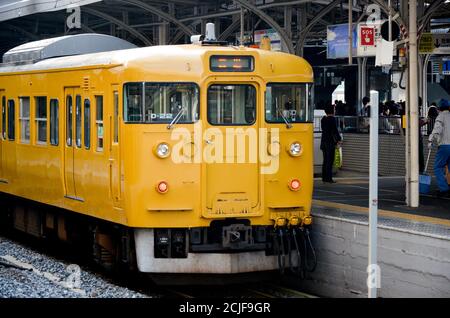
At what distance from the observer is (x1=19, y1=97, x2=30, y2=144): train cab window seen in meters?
14.9

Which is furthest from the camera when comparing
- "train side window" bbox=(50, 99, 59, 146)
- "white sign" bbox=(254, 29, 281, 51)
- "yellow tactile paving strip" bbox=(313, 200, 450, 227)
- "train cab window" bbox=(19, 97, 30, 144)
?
"white sign" bbox=(254, 29, 281, 51)

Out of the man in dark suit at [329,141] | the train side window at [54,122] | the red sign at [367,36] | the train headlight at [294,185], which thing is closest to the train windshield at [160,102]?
the train headlight at [294,185]

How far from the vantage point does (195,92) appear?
11.6 metres

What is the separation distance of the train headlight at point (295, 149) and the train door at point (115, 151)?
2002 mm

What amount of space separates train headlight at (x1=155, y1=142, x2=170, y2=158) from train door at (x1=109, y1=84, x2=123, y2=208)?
52cm

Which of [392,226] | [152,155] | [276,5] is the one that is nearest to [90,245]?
[152,155]

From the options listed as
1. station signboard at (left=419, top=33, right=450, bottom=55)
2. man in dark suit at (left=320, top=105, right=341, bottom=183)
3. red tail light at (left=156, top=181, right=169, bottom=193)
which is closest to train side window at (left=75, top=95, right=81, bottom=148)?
red tail light at (left=156, top=181, right=169, bottom=193)

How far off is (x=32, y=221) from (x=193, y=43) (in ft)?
15.6

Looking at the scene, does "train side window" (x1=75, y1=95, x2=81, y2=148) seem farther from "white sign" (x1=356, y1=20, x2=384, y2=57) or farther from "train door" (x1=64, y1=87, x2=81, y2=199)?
"white sign" (x1=356, y1=20, x2=384, y2=57)

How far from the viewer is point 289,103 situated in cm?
1202

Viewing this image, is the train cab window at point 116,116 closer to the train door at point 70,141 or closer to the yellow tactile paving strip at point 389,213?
the train door at point 70,141

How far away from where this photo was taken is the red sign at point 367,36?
50.1 ft

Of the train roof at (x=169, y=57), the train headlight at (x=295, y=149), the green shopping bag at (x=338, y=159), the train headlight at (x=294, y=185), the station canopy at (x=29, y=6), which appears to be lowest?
the green shopping bag at (x=338, y=159)

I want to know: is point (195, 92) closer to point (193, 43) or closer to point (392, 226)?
point (193, 43)
